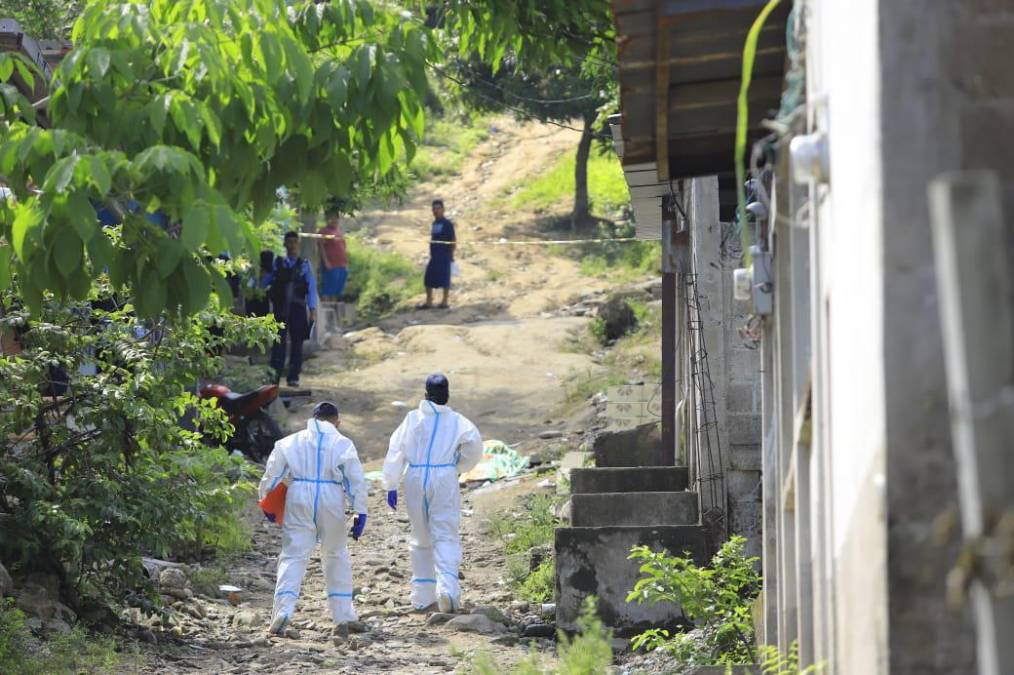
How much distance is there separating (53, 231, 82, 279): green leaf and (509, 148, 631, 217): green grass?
2659 centimetres

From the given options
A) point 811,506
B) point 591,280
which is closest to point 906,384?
point 811,506

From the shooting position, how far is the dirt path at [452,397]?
31.2 ft

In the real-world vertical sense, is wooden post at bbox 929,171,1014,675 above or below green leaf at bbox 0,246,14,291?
below

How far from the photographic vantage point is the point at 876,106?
315 cm

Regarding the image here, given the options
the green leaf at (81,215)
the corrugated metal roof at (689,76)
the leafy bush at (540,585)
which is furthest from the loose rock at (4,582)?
the corrugated metal roof at (689,76)

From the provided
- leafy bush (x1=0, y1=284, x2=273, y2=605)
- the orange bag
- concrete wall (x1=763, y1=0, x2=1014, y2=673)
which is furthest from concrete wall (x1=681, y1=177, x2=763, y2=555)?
concrete wall (x1=763, y1=0, x2=1014, y2=673)

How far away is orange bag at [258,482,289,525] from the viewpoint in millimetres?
10594

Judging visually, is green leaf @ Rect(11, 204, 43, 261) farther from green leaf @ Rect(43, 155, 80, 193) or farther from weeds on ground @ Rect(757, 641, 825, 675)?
weeds on ground @ Rect(757, 641, 825, 675)

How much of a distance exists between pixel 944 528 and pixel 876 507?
0.45 m

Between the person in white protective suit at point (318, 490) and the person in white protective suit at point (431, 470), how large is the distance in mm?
504

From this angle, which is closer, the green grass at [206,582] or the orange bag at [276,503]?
the orange bag at [276,503]

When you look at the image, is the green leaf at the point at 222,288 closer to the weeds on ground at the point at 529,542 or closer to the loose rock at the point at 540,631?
the loose rock at the point at 540,631

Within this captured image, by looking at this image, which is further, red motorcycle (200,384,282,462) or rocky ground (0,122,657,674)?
red motorcycle (200,384,282,462)

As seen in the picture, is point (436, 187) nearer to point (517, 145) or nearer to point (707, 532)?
point (517, 145)
